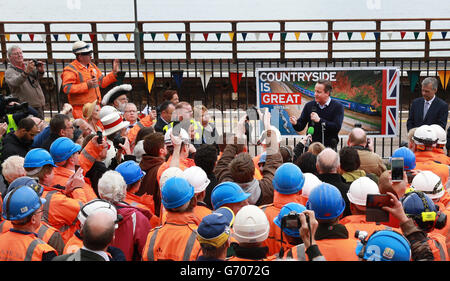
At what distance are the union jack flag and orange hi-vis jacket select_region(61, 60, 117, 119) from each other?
12.6ft

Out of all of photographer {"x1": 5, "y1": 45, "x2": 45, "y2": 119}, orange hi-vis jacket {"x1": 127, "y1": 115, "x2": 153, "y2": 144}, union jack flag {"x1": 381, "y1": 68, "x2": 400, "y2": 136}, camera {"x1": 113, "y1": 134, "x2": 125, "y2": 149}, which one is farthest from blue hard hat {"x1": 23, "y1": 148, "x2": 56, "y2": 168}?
union jack flag {"x1": 381, "y1": 68, "x2": 400, "y2": 136}

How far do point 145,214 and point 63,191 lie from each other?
66 centimetres

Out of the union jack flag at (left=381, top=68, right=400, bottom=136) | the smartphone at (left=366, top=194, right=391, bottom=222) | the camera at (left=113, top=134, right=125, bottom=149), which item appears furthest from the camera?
the union jack flag at (left=381, top=68, right=400, bottom=136)

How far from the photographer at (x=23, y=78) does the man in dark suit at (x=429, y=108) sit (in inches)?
211

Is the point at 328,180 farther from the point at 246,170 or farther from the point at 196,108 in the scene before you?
the point at 196,108

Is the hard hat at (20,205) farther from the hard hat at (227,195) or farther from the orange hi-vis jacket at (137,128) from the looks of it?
the orange hi-vis jacket at (137,128)

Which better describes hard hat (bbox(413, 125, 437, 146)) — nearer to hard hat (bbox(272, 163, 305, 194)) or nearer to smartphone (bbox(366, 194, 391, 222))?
hard hat (bbox(272, 163, 305, 194))

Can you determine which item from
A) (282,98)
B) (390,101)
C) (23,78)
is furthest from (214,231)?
(23,78)

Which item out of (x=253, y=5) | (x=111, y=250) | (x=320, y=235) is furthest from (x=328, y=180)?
(x=253, y=5)

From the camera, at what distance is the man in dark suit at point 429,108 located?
23.9ft

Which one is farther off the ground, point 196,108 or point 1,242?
point 196,108

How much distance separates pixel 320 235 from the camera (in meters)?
3.17

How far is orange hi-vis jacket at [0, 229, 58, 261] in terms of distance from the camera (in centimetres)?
322

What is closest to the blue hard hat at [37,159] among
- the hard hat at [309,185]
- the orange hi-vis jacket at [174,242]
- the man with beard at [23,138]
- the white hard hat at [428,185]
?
the orange hi-vis jacket at [174,242]
